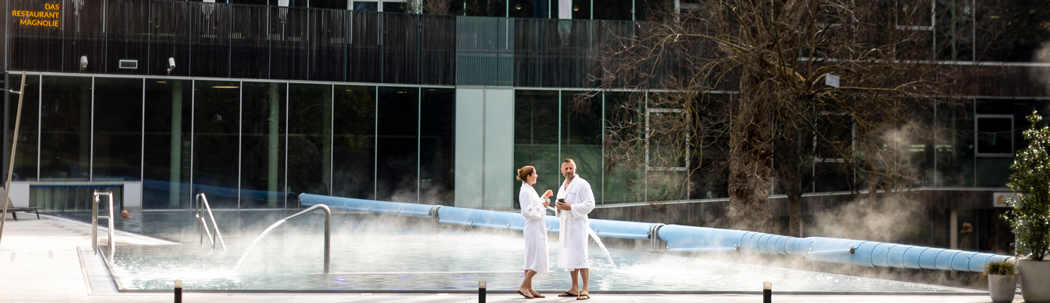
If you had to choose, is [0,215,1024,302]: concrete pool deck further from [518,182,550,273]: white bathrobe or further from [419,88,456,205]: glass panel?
[419,88,456,205]: glass panel

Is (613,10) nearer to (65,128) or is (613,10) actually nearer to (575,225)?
(65,128)

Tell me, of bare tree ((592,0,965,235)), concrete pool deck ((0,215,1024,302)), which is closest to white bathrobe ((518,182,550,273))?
concrete pool deck ((0,215,1024,302))

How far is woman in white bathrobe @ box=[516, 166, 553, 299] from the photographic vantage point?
955 cm

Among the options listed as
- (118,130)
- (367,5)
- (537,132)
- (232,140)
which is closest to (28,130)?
(118,130)

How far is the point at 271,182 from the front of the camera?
86.8ft

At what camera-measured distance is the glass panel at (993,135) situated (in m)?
32.5

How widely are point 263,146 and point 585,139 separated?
9.21m

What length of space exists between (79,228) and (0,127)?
26.3ft

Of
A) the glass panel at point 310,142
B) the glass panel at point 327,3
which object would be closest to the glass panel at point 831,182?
the glass panel at point 310,142

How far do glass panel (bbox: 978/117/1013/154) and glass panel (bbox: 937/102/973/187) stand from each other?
38 cm

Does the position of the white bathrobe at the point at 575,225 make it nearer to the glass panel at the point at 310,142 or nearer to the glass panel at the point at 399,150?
the glass panel at the point at 399,150

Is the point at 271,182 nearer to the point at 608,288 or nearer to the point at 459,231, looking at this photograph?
the point at 459,231

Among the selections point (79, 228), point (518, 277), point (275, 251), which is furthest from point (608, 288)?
point (79, 228)

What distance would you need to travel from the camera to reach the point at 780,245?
1330 centimetres
